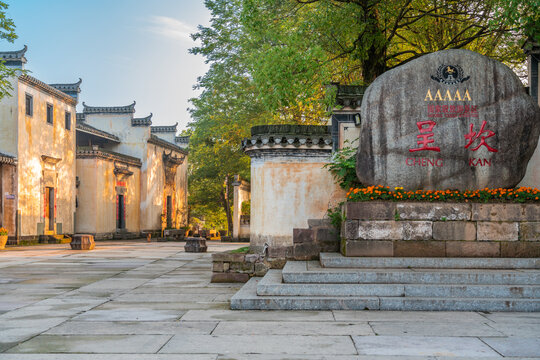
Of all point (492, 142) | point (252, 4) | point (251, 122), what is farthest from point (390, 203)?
point (251, 122)

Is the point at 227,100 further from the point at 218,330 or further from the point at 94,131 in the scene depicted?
the point at 218,330

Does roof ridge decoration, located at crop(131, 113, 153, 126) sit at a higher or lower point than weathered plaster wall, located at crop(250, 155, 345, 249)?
higher

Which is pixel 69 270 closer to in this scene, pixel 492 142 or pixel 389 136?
pixel 389 136

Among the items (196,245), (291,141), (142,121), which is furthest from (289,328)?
(142,121)

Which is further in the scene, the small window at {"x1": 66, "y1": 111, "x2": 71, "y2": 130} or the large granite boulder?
the small window at {"x1": 66, "y1": 111, "x2": 71, "y2": 130}

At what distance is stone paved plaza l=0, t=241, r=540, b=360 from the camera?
5.17 metres

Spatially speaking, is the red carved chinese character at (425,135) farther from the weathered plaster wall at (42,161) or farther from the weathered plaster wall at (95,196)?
the weathered plaster wall at (95,196)

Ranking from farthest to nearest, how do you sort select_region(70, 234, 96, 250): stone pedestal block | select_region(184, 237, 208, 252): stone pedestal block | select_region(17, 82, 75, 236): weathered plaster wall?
1. select_region(17, 82, 75, 236): weathered plaster wall
2. select_region(70, 234, 96, 250): stone pedestal block
3. select_region(184, 237, 208, 252): stone pedestal block

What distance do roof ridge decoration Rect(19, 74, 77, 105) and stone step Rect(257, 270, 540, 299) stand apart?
769 inches

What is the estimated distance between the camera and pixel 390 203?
9359mm

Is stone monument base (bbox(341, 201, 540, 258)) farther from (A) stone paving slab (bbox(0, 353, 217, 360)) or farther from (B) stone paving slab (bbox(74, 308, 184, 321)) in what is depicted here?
(A) stone paving slab (bbox(0, 353, 217, 360))

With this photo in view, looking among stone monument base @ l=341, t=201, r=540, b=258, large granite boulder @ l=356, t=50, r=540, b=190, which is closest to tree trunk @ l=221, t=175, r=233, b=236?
large granite boulder @ l=356, t=50, r=540, b=190

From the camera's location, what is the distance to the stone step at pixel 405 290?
762 cm

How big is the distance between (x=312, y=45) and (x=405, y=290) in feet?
30.2
